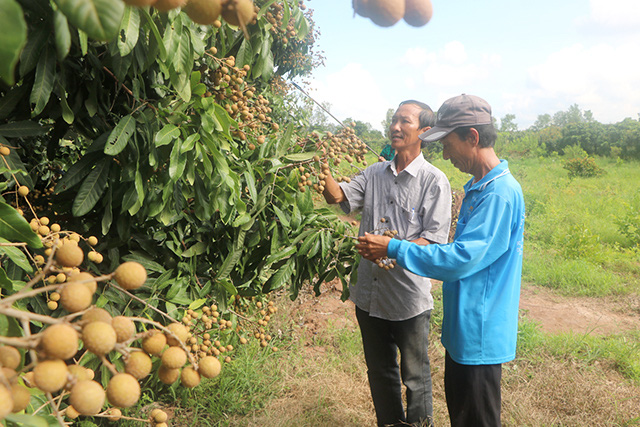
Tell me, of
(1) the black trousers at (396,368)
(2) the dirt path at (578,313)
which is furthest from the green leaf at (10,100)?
(2) the dirt path at (578,313)

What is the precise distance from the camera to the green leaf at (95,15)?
0.27 meters

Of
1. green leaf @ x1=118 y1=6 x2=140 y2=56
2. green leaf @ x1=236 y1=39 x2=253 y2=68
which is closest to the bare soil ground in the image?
green leaf @ x1=236 y1=39 x2=253 y2=68

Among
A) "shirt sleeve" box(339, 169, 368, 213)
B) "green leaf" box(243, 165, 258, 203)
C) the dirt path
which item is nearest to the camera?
"green leaf" box(243, 165, 258, 203)

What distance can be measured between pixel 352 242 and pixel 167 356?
4.88 feet

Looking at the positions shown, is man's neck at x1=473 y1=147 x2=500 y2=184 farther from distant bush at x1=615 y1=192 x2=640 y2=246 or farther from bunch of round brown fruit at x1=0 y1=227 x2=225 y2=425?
distant bush at x1=615 y1=192 x2=640 y2=246

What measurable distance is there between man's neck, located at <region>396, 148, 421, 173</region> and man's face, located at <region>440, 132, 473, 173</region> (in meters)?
0.34

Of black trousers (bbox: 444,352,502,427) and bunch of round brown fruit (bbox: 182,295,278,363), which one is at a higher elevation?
bunch of round brown fruit (bbox: 182,295,278,363)

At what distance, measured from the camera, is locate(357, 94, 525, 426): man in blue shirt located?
1629 millimetres

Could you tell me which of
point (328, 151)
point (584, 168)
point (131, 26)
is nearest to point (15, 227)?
point (131, 26)

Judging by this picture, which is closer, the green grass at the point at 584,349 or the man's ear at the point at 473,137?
the man's ear at the point at 473,137

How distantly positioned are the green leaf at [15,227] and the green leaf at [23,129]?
73 cm

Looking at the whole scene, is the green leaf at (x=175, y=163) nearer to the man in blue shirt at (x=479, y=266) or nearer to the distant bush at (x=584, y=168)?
the man in blue shirt at (x=479, y=266)

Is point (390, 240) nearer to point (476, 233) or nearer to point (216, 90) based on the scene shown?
point (476, 233)

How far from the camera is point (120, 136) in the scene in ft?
4.36
